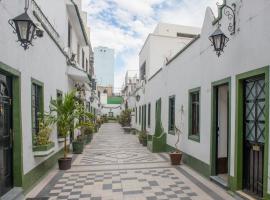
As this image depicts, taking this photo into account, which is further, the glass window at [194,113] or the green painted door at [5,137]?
the glass window at [194,113]

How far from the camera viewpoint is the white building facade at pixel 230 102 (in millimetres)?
4355

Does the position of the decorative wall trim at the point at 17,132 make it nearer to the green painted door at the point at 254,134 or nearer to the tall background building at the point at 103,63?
the green painted door at the point at 254,134

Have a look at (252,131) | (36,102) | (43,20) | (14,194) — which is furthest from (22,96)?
(252,131)

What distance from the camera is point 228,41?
5375mm

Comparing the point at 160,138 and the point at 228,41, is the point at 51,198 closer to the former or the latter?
the point at 228,41

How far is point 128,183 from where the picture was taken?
19.4 feet

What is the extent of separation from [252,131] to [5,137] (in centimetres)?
479

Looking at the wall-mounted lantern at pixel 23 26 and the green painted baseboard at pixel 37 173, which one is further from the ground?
the wall-mounted lantern at pixel 23 26

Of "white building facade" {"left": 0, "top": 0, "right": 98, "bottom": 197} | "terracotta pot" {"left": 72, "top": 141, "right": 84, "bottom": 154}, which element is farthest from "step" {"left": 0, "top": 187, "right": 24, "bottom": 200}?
"terracotta pot" {"left": 72, "top": 141, "right": 84, "bottom": 154}

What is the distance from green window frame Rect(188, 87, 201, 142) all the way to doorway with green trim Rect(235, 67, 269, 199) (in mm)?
2395

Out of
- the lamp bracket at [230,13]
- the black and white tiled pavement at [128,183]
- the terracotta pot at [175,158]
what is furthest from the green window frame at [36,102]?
the lamp bracket at [230,13]

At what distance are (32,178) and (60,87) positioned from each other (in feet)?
13.7

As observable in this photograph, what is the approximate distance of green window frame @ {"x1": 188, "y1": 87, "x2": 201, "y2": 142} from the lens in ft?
24.6

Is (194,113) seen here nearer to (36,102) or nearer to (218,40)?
(218,40)
